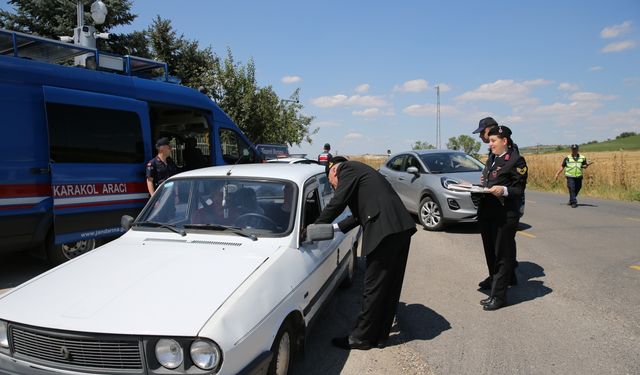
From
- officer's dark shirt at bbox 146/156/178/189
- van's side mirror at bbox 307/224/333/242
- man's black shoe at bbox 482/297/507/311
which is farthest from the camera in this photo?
officer's dark shirt at bbox 146/156/178/189

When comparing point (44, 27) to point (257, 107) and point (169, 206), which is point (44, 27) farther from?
point (169, 206)

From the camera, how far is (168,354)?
236 cm

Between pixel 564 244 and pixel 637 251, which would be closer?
pixel 637 251

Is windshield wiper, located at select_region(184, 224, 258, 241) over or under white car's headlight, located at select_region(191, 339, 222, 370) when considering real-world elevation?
over

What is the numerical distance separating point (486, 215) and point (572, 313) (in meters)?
1.34

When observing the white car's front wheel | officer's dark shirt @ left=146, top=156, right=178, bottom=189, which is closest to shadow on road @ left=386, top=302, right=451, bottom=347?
the white car's front wheel

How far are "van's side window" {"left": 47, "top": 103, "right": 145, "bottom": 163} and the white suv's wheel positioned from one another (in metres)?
5.86

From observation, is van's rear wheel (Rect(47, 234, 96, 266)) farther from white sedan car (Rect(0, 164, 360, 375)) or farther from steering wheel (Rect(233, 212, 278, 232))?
steering wheel (Rect(233, 212, 278, 232))

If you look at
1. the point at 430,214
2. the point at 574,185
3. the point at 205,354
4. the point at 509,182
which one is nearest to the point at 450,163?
the point at 430,214

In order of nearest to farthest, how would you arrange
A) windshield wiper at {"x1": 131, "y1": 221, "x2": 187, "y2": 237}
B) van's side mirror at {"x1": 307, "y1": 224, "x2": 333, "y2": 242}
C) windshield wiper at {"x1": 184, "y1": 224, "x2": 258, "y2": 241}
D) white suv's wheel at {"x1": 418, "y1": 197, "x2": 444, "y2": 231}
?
van's side mirror at {"x1": 307, "y1": 224, "x2": 333, "y2": 242} → windshield wiper at {"x1": 184, "y1": 224, "x2": 258, "y2": 241} → windshield wiper at {"x1": 131, "y1": 221, "x2": 187, "y2": 237} → white suv's wheel at {"x1": 418, "y1": 197, "x2": 444, "y2": 231}

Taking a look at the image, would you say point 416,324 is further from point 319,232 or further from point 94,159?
point 94,159

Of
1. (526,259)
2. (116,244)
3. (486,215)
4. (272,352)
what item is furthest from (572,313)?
(116,244)

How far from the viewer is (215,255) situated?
3.30 m

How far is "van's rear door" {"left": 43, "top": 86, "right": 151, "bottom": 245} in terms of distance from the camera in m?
5.95
